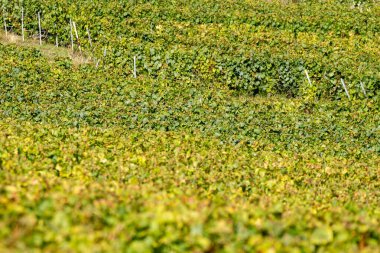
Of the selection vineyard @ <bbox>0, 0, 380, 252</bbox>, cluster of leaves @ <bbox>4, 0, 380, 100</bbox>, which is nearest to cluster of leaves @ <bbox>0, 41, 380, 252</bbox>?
vineyard @ <bbox>0, 0, 380, 252</bbox>

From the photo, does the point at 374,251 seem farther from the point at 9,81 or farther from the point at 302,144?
the point at 9,81

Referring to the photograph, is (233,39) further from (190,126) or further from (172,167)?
(172,167)

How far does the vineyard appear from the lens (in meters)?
5.66

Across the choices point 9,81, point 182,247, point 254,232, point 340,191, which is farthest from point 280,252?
point 9,81

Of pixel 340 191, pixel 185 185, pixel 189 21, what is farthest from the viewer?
pixel 189 21

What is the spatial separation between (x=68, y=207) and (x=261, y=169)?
24.6ft

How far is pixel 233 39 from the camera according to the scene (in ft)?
105

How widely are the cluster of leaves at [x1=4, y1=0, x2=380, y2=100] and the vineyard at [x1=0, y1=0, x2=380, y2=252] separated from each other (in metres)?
0.08

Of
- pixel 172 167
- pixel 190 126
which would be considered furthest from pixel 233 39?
pixel 172 167

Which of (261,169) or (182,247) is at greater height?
(182,247)

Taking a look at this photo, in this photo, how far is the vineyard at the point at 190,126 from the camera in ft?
18.6

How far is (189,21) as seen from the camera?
3459 cm

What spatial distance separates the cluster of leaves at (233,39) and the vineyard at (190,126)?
0.28 feet

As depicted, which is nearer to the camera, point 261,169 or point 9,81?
point 261,169
